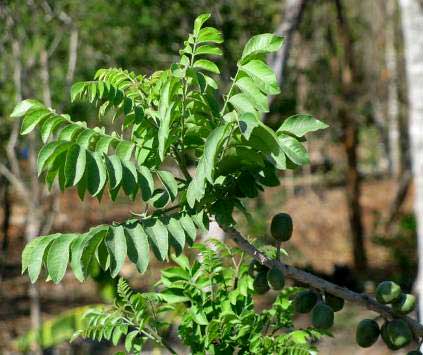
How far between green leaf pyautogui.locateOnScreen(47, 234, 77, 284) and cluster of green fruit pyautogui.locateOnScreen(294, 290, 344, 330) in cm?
57

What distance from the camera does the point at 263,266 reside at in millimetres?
1841

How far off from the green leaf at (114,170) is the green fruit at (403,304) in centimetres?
66

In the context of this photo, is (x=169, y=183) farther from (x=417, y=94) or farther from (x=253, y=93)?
(x=417, y=94)

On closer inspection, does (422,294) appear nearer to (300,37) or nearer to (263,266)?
(263,266)

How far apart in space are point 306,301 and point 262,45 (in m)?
0.58

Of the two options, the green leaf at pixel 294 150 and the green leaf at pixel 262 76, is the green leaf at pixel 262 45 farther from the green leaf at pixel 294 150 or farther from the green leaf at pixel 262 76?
the green leaf at pixel 294 150

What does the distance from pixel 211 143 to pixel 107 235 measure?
28 cm

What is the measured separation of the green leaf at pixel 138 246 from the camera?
1586mm

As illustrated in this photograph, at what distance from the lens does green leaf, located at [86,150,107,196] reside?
1.61 metres

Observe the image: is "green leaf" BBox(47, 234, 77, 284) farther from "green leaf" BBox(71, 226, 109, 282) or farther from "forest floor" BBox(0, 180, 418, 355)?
"forest floor" BBox(0, 180, 418, 355)

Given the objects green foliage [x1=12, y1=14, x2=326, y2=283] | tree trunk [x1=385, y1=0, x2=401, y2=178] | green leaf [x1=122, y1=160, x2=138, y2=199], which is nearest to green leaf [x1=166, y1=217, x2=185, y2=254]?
green foliage [x1=12, y1=14, x2=326, y2=283]

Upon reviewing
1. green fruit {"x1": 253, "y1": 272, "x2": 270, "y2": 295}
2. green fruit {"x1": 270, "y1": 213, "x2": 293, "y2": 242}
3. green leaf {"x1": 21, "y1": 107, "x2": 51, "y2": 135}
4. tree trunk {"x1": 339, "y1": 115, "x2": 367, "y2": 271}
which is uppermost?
green leaf {"x1": 21, "y1": 107, "x2": 51, "y2": 135}

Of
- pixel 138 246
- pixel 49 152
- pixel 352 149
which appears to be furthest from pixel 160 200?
pixel 352 149

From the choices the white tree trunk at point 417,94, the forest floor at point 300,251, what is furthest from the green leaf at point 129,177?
the forest floor at point 300,251
